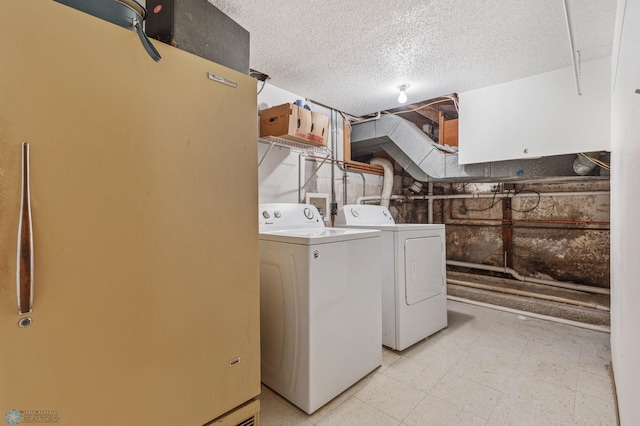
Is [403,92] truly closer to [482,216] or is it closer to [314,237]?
[314,237]

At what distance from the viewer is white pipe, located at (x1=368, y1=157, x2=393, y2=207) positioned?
4.00m

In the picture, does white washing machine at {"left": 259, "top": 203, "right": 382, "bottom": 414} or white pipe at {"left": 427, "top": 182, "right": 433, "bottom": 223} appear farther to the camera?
white pipe at {"left": 427, "top": 182, "right": 433, "bottom": 223}

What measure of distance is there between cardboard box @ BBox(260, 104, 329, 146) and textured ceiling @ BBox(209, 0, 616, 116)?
1.28ft

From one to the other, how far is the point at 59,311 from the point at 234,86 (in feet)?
3.35

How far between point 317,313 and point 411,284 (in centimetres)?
107

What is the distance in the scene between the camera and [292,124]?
7.88 ft

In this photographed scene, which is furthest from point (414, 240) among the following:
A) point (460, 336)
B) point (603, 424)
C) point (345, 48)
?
point (345, 48)

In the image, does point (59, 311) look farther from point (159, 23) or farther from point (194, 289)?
point (159, 23)

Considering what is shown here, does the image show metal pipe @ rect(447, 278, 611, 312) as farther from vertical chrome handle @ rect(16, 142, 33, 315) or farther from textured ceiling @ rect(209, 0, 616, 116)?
vertical chrome handle @ rect(16, 142, 33, 315)

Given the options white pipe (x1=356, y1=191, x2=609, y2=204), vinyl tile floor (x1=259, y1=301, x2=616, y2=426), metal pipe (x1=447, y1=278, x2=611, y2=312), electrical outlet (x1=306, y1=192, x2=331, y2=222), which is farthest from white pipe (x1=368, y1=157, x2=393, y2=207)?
vinyl tile floor (x1=259, y1=301, x2=616, y2=426)

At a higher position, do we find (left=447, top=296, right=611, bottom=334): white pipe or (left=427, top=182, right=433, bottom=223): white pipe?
(left=427, top=182, right=433, bottom=223): white pipe

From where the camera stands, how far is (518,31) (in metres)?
1.99

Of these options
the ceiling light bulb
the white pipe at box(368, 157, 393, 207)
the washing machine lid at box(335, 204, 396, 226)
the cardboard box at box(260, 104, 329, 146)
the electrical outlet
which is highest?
the ceiling light bulb

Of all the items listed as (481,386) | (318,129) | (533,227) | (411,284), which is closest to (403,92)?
(318,129)
